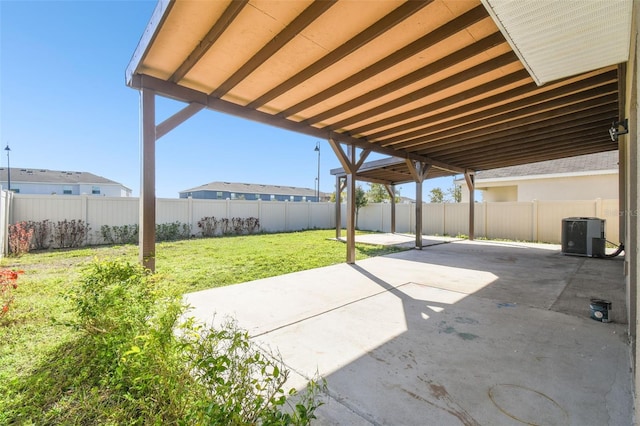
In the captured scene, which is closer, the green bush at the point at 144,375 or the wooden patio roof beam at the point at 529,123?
the green bush at the point at 144,375

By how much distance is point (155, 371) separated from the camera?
1.54m

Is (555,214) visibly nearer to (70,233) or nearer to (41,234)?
(70,233)

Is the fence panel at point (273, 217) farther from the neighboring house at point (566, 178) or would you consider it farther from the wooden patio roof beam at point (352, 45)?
the neighboring house at point (566, 178)

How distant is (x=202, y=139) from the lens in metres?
21.5

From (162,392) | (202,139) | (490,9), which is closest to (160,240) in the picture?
(162,392)

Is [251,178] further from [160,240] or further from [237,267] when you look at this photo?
[237,267]

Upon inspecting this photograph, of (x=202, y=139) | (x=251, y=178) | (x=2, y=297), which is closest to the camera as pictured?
(x=2, y=297)

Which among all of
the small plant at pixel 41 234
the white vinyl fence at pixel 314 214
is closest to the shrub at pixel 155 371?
the white vinyl fence at pixel 314 214

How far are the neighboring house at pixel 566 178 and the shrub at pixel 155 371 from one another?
16.5 metres

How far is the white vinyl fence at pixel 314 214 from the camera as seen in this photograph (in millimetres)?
8297

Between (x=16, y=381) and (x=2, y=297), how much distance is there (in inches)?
80.5

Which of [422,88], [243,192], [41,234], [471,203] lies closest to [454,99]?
[422,88]

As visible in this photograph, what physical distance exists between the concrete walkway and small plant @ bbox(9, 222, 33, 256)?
21.2 ft

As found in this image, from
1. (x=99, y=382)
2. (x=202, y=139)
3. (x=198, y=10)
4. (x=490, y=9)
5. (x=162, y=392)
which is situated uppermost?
(x=202, y=139)
